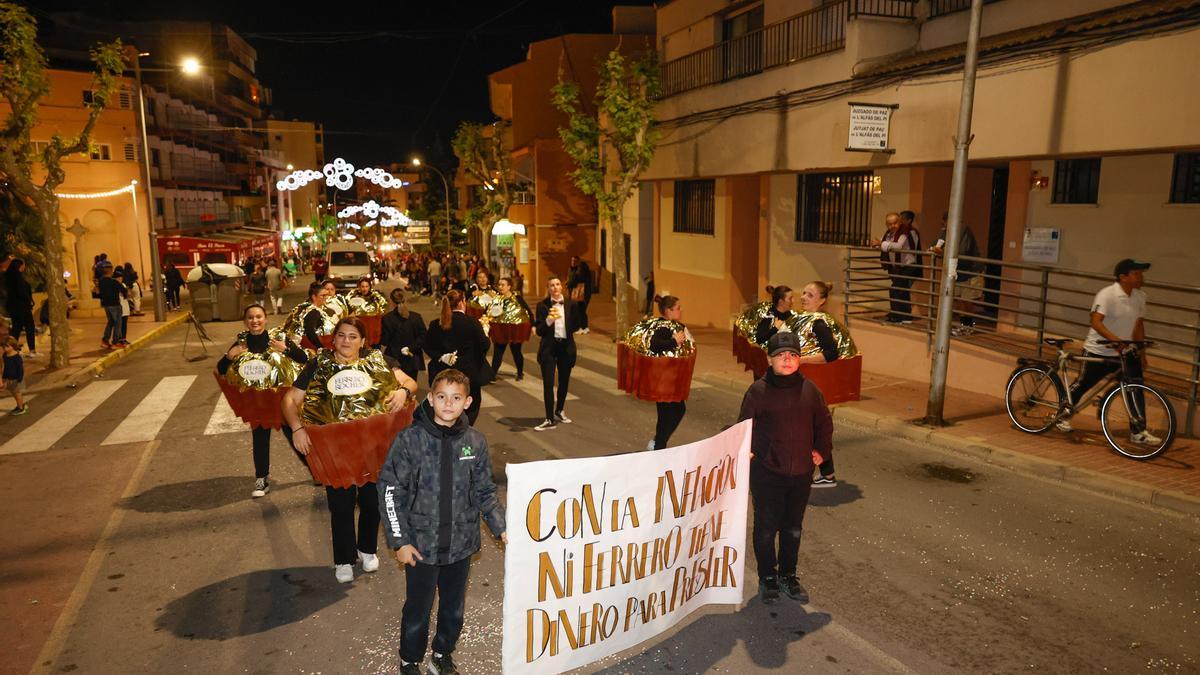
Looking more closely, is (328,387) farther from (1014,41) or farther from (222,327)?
(222,327)

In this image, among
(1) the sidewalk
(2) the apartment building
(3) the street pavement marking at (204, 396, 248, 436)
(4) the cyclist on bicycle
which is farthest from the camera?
(3) the street pavement marking at (204, 396, 248, 436)

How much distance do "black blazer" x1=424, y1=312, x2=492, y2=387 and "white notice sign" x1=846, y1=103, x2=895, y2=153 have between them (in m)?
7.93

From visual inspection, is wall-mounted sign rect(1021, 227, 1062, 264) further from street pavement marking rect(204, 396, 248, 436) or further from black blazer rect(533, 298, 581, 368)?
street pavement marking rect(204, 396, 248, 436)

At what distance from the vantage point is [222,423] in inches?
447

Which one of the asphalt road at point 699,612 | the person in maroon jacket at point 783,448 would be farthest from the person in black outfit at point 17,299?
the person in maroon jacket at point 783,448

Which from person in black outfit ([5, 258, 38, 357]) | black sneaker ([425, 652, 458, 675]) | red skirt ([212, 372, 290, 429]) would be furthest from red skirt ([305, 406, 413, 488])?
person in black outfit ([5, 258, 38, 357])

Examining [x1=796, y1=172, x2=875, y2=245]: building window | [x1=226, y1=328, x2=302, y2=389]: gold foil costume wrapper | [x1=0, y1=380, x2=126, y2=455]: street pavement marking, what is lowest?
[x1=0, y1=380, x2=126, y2=455]: street pavement marking

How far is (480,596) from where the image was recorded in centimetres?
582

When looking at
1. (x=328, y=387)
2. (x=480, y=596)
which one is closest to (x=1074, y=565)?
(x=480, y=596)

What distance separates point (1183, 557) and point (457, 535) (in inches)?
231

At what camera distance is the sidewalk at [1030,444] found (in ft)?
26.1

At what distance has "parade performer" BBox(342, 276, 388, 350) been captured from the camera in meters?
13.3

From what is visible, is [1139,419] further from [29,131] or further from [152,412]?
[29,131]

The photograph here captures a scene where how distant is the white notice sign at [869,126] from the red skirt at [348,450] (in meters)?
10.4
